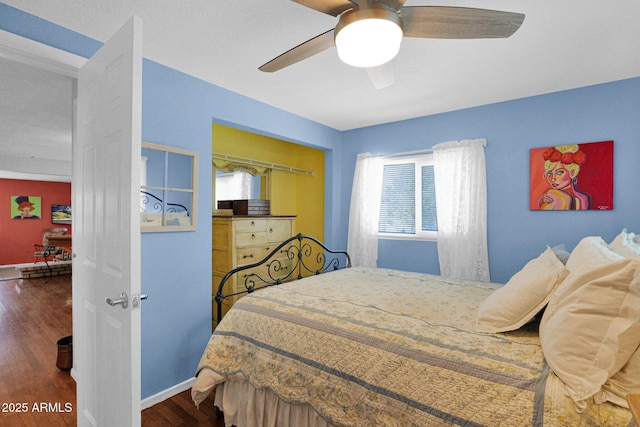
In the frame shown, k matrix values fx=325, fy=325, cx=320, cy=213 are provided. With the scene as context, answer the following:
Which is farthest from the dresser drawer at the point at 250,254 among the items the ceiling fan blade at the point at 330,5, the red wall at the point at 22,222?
the red wall at the point at 22,222

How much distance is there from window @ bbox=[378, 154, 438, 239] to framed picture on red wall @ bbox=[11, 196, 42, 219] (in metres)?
8.63

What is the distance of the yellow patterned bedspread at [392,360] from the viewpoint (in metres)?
1.19

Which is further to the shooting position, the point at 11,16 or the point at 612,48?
the point at 612,48

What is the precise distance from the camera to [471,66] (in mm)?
2486

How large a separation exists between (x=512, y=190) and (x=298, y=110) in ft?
7.66

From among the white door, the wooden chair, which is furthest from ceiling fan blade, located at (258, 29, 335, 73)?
the wooden chair

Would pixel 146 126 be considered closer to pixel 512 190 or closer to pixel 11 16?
pixel 11 16

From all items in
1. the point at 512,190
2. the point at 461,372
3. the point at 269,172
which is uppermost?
the point at 269,172

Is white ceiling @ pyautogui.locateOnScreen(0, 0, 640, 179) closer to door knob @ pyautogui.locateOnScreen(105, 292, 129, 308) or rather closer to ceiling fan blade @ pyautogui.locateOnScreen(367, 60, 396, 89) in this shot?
ceiling fan blade @ pyautogui.locateOnScreen(367, 60, 396, 89)

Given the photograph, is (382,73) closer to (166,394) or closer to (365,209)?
(365,209)

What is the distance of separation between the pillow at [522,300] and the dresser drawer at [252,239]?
7.63 ft

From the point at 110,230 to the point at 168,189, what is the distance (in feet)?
3.52

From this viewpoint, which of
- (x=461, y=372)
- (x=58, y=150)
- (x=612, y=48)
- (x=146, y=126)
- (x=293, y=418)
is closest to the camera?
(x=461, y=372)

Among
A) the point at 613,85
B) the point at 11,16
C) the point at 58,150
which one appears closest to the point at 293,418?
the point at 11,16
